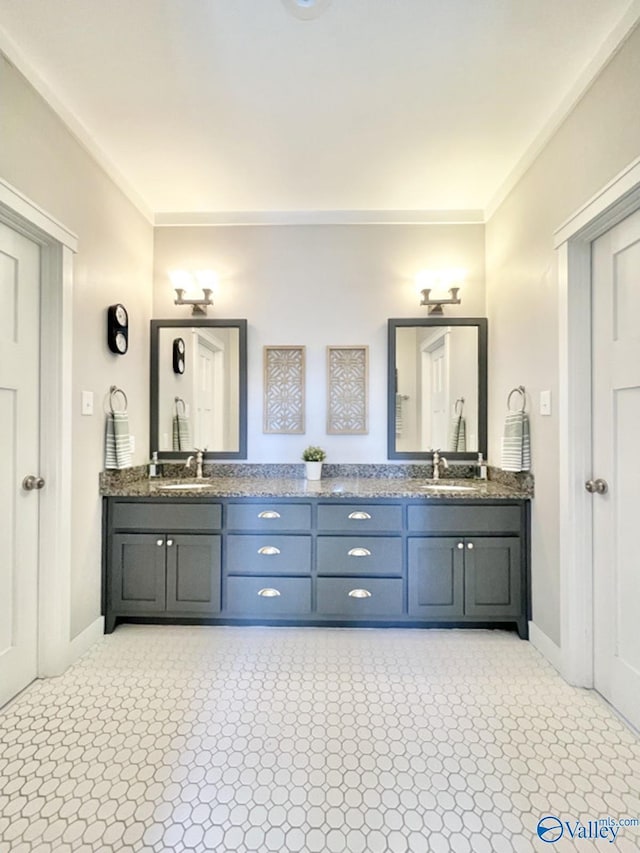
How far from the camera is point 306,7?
1365mm

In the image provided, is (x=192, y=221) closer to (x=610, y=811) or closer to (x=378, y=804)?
(x=378, y=804)

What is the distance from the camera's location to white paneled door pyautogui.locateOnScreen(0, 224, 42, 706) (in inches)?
64.7

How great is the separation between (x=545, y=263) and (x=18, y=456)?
2.65 m

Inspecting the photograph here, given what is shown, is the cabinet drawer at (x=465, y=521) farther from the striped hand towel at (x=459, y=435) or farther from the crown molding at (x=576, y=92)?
the crown molding at (x=576, y=92)

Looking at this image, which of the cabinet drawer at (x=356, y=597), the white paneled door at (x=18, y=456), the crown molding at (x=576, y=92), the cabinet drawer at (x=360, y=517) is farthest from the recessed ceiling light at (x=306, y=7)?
the cabinet drawer at (x=356, y=597)

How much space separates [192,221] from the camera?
2766 millimetres

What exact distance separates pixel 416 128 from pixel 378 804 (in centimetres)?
278

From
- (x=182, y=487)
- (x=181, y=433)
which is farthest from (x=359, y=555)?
(x=181, y=433)

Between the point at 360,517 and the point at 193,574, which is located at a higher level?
the point at 360,517

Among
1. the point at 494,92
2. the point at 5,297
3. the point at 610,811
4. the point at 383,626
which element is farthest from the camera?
the point at 383,626

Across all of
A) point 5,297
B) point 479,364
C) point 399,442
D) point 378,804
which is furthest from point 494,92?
point 378,804

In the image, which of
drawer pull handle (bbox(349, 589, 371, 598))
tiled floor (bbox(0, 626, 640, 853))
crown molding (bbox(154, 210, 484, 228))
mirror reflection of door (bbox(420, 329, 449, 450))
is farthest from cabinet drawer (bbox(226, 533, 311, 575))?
crown molding (bbox(154, 210, 484, 228))

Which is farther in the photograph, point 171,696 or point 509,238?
point 509,238

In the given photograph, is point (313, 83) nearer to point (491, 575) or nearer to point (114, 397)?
point (114, 397)
